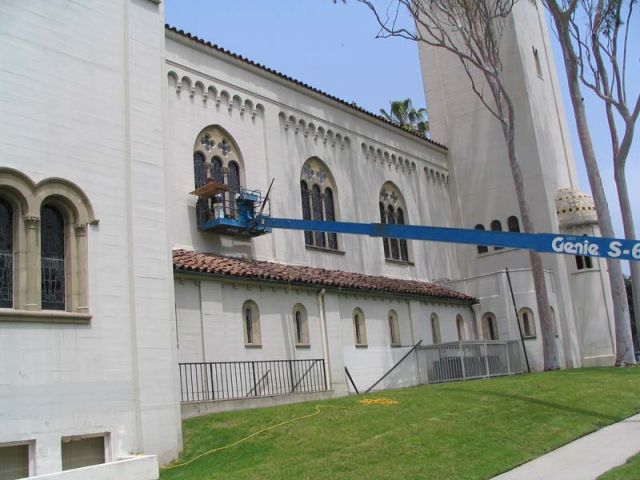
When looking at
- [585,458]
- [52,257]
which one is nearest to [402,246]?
[52,257]

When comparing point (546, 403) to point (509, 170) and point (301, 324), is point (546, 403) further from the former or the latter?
point (509, 170)

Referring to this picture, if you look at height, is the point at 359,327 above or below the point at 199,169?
below

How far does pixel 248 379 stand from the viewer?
20.6m

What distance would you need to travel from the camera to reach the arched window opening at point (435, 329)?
99.1 feet

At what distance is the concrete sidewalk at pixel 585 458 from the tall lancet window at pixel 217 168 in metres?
12.9

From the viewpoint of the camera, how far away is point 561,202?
115 feet

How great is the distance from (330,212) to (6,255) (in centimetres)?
1725

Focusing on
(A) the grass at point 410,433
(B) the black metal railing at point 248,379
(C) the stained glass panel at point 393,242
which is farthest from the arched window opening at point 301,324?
(C) the stained glass panel at point 393,242

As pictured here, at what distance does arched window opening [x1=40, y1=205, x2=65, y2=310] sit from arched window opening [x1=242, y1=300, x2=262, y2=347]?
8.08 meters

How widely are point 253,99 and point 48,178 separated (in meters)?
13.3

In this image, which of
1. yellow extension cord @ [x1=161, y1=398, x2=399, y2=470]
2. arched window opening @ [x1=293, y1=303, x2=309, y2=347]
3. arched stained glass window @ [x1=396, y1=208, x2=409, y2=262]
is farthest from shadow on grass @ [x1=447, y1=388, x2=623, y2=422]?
arched stained glass window @ [x1=396, y1=208, x2=409, y2=262]

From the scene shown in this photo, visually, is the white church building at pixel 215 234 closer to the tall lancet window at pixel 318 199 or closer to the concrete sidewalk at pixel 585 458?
the tall lancet window at pixel 318 199

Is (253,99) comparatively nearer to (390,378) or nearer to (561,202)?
(390,378)

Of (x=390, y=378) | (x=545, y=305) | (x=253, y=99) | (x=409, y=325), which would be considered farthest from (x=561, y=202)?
(x=253, y=99)
